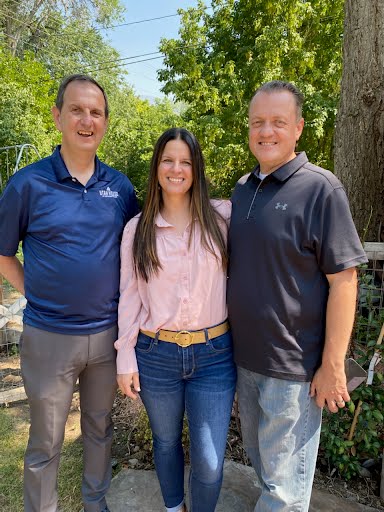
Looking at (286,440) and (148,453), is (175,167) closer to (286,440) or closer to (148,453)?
(286,440)

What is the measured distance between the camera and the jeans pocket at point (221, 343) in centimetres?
196

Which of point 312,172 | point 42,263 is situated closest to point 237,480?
point 42,263

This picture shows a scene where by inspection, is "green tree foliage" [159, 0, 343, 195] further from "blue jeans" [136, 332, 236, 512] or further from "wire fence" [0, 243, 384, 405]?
"blue jeans" [136, 332, 236, 512]

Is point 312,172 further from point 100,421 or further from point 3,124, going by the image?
point 3,124

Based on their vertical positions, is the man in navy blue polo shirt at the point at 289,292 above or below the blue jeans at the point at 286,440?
above

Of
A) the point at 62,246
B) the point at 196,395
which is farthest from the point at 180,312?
the point at 62,246

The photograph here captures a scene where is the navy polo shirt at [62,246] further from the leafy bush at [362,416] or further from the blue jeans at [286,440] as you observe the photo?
the leafy bush at [362,416]

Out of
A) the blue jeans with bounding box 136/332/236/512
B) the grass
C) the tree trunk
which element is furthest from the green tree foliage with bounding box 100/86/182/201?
the blue jeans with bounding box 136/332/236/512

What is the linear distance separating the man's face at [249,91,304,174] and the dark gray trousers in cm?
114

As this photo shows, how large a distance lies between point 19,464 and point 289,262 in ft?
8.10

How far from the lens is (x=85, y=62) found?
24.7 meters

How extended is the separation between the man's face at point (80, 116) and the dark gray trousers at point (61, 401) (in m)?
0.94

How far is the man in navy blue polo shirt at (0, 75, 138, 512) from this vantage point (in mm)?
2033

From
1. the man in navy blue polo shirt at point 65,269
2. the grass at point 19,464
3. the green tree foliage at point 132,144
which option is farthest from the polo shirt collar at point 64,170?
the green tree foliage at point 132,144
